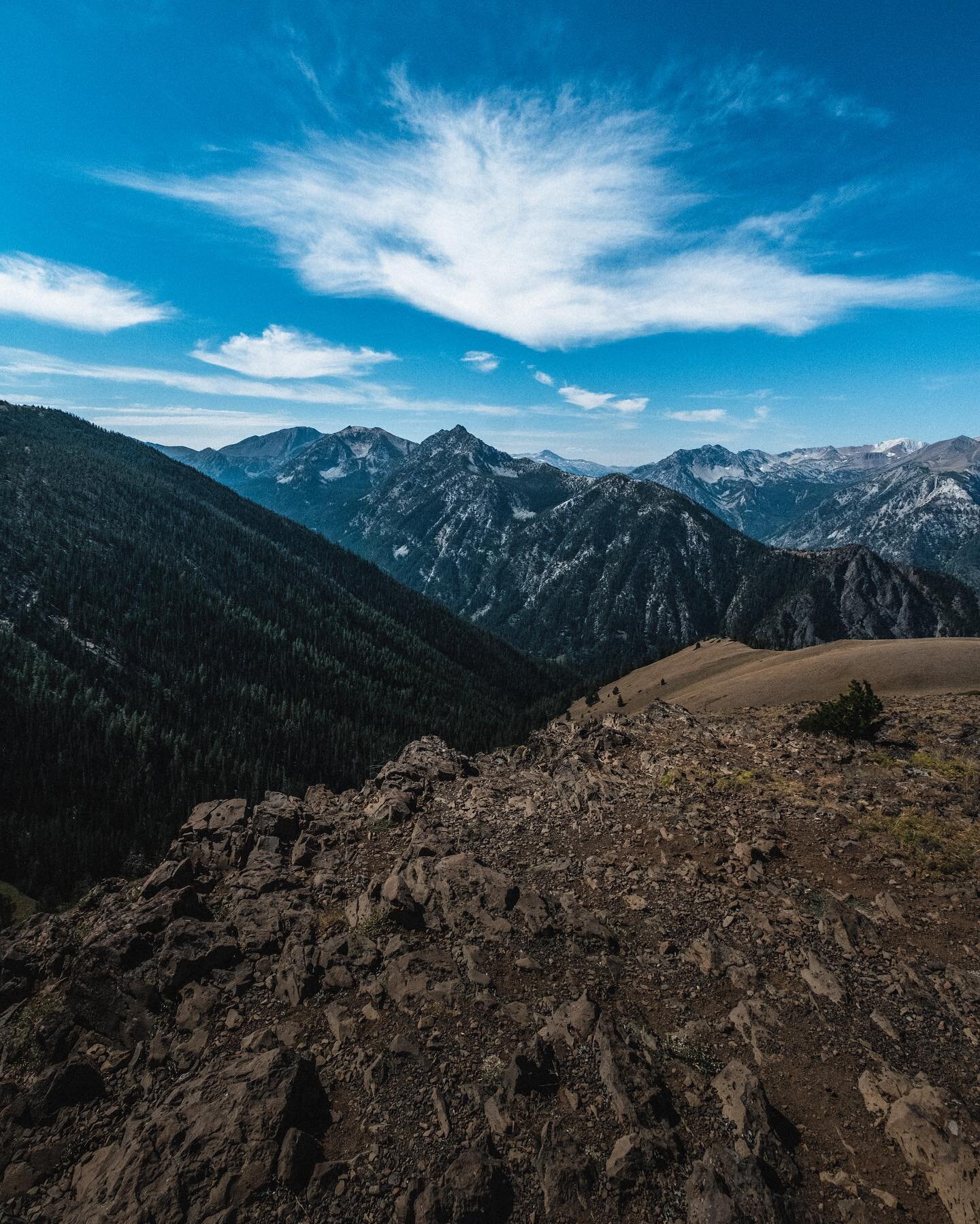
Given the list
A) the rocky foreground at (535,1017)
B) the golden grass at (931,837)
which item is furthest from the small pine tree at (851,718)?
the golden grass at (931,837)

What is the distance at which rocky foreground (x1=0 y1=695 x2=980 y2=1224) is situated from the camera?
11367mm

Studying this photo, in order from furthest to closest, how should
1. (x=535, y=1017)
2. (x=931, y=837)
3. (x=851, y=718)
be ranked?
(x=851, y=718)
(x=931, y=837)
(x=535, y=1017)

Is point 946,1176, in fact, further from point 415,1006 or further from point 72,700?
point 72,700

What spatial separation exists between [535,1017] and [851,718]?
2518 cm

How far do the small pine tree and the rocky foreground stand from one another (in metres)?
2.72

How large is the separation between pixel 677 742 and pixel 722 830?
8.96 metres

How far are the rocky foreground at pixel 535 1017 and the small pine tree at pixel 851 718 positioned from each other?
272cm

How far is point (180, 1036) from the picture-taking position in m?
16.4


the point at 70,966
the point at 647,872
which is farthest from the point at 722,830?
the point at 70,966

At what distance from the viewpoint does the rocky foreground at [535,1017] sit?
448 inches

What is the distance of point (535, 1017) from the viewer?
1515 centimetres

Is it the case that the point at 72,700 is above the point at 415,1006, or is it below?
below

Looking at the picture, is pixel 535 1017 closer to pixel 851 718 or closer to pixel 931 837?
pixel 931 837

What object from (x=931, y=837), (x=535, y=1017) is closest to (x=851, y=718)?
(x=931, y=837)
